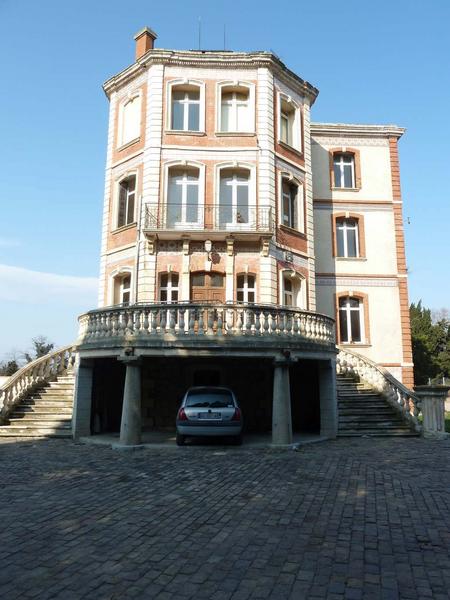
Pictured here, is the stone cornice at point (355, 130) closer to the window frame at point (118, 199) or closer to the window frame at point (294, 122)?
the window frame at point (294, 122)

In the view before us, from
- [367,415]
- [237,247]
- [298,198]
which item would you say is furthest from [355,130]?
[367,415]

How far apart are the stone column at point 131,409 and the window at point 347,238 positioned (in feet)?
46.9

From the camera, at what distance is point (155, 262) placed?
19078 mm

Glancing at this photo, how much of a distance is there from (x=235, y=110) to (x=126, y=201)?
6168 mm

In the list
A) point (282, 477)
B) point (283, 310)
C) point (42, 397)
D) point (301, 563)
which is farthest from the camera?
point (42, 397)

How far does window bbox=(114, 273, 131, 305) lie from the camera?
20594 mm

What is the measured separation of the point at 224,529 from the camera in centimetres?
590

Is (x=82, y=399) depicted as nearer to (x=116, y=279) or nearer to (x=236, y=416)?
(x=236, y=416)

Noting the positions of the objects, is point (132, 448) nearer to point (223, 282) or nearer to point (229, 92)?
point (223, 282)

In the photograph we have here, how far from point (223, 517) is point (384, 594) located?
106 inches

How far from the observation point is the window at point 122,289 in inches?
811

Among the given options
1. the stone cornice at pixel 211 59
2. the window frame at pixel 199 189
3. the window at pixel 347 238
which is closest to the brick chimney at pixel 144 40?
the stone cornice at pixel 211 59

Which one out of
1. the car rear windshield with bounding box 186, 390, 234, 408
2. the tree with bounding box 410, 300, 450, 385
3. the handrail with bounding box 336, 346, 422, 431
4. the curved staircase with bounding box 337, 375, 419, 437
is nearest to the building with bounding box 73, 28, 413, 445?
the curved staircase with bounding box 337, 375, 419, 437

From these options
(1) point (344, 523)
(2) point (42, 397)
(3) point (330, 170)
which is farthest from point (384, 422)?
(3) point (330, 170)
